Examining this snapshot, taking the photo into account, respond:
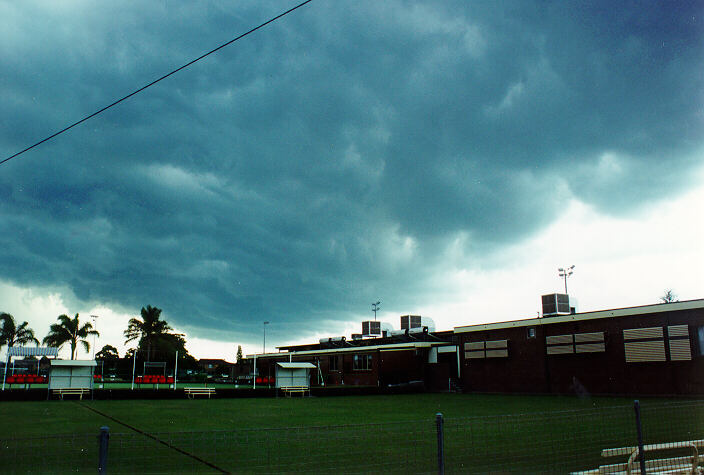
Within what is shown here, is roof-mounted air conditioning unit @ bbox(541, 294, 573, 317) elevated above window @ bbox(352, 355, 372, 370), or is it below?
above

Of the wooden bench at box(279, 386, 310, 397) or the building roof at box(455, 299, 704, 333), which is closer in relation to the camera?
the building roof at box(455, 299, 704, 333)

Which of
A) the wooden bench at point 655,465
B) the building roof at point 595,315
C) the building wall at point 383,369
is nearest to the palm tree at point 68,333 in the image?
the building wall at point 383,369

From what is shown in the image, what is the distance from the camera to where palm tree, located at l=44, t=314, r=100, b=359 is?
267 feet

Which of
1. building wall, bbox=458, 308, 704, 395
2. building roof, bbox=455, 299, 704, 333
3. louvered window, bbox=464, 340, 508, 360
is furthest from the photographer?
louvered window, bbox=464, 340, 508, 360

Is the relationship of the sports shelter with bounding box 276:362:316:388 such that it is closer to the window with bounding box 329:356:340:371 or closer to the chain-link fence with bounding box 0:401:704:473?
the window with bounding box 329:356:340:371

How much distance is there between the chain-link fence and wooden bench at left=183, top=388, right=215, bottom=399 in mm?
24568

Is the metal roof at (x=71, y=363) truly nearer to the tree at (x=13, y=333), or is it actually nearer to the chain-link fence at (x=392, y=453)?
the chain-link fence at (x=392, y=453)

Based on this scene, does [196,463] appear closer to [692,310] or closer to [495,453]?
[495,453]

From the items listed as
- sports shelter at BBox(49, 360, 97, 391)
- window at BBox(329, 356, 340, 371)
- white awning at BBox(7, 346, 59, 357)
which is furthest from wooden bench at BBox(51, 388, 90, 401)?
window at BBox(329, 356, 340, 371)

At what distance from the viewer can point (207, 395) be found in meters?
39.5

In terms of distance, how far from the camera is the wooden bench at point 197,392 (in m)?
38.1

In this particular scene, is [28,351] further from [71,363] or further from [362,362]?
[362,362]

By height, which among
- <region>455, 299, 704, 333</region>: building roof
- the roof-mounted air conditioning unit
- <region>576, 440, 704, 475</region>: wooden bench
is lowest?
<region>576, 440, 704, 475</region>: wooden bench

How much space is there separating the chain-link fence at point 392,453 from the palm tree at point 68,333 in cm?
7626
